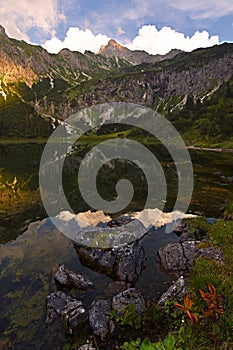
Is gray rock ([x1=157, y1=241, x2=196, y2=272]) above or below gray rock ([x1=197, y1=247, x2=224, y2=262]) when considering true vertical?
below

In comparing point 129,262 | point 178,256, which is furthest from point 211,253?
point 129,262

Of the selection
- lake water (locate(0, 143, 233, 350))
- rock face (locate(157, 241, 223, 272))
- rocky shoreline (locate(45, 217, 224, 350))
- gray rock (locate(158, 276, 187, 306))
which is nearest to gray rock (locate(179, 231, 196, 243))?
rocky shoreline (locate(45, 217, 224, 350))

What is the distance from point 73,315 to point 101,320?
59.9 inches

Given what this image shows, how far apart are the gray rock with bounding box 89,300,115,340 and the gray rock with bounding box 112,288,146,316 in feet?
1.58

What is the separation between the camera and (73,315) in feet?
47.8

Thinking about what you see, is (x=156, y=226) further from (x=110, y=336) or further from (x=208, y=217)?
(x=110, y=336)

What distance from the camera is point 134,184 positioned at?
5369 cm

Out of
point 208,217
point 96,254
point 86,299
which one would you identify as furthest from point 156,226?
point 86,299

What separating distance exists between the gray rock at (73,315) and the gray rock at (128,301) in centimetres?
169

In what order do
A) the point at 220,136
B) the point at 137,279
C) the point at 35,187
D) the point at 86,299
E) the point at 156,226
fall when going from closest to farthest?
the point at 86,299 < the point at 137,279 < the point at 156,226 < the point at 35,187 < the point at 220,136

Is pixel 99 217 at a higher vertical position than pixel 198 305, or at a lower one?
lower

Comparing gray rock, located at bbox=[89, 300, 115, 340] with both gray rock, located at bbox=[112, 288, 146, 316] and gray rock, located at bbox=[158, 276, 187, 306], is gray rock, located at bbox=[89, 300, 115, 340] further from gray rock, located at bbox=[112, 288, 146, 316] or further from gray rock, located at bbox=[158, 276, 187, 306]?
gray rock, located at bbox=[158, 276, 187, 306]

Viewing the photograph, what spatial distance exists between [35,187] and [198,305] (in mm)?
43349

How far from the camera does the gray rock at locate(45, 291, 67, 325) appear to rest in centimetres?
1530
